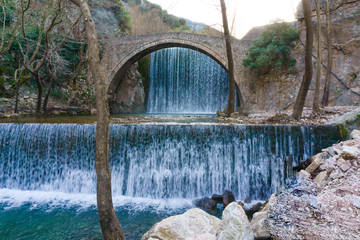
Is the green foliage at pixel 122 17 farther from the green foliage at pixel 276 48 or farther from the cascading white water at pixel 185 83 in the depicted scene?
the green foliage at pixel 276 48

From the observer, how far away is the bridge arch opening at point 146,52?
473 inches

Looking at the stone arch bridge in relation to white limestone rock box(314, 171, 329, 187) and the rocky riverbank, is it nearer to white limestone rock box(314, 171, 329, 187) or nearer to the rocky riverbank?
white limestone rock box(314, 171, 329, 187)

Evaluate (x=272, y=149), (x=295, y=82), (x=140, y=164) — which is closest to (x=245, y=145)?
(x=272, y=149)

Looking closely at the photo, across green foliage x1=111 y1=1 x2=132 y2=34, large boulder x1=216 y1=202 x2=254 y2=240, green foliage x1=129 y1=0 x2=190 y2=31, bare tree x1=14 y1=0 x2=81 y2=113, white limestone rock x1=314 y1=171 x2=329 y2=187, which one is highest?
green foliage x1=129 y1=0 x2=190 y2=31

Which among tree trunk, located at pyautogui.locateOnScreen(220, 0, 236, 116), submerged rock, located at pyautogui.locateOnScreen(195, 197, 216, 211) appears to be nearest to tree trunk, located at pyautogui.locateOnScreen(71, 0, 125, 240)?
submerged rock, located at pyautogui.locateOnScreen(195, 197, 216, 211)

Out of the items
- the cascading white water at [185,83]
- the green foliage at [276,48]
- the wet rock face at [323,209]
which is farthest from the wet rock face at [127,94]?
the wet rock face at [323,209]

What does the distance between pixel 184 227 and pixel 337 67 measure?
10.3 metres

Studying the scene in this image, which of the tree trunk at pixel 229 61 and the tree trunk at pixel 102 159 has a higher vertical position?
the tree trunk at pixel 229 61

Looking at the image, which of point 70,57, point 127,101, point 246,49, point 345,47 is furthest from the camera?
point 127,101

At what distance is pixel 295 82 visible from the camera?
10227 millimetres

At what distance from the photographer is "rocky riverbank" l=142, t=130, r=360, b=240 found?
5.17ft

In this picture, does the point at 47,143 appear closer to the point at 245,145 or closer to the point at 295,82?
the point at 245,145

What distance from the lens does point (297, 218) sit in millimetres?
1694

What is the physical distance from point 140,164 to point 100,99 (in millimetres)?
2959
